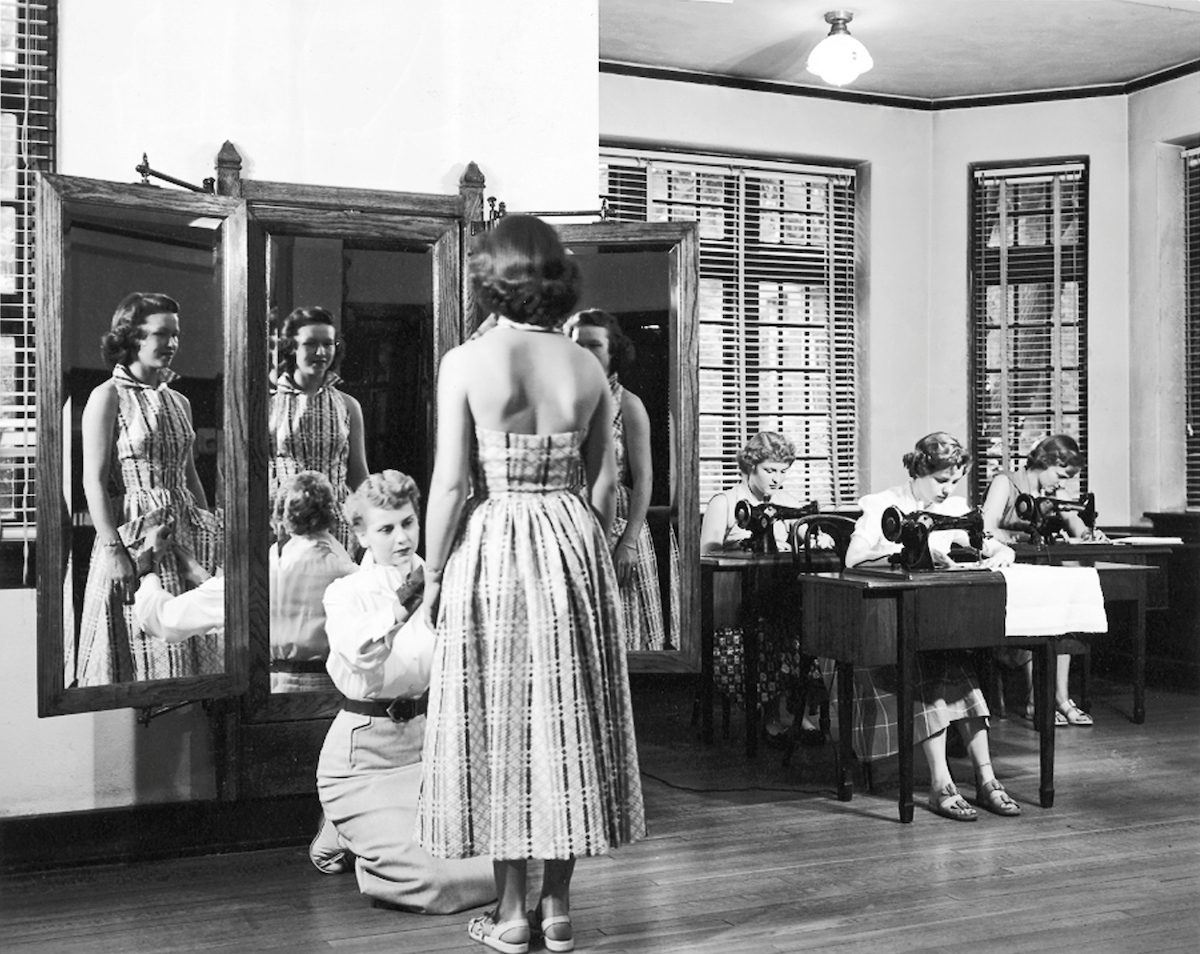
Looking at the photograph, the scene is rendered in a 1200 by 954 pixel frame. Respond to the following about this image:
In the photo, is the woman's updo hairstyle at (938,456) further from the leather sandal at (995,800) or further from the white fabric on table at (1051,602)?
the leather sandal at (995,800)

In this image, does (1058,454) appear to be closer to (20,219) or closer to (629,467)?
(629,467)

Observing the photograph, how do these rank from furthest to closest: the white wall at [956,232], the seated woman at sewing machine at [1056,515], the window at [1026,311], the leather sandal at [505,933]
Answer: the window at [1026,311] < the white wall at [956,232] < the seated woman at sewing machine at [1056,515] < the leather sandal at [505,933]

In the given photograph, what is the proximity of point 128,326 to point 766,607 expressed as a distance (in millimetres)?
3307

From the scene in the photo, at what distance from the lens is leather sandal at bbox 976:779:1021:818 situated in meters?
4.93

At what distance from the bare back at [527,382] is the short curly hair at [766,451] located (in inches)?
130

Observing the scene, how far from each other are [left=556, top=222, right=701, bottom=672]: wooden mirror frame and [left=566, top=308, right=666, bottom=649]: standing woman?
66mm

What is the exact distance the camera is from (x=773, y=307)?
8.76 meters

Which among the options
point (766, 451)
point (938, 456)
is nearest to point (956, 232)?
point (766, 451)

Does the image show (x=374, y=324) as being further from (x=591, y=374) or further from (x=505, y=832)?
(x=505, y=832)

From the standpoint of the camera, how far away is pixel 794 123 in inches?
340

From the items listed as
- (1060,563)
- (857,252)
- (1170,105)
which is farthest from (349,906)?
(1170,105)

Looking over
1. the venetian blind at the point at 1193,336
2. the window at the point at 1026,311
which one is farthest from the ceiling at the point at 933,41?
the window at the point at 1026,311

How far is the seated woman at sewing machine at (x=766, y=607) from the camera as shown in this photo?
20.4 feet

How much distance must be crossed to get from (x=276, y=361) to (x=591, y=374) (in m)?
1.35
